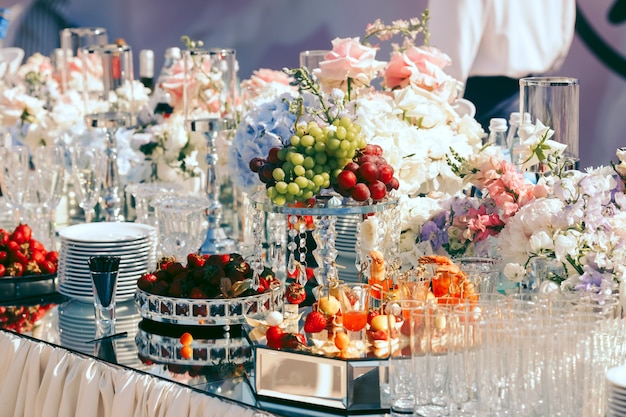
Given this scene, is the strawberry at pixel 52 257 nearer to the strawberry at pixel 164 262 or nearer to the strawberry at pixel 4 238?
the strawberry at pixel 4 238

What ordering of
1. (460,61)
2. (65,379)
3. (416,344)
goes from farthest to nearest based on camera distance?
1. (460,61)
2. (65,379)
3. (416,344)

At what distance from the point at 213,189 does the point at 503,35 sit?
1.87 meters

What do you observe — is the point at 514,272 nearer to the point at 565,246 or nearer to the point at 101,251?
the point at 565,246

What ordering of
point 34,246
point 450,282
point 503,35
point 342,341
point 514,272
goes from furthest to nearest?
point 503,35
point 34,246
point 514,272
point 450,282
point 342,341

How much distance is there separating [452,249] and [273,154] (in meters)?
0.47

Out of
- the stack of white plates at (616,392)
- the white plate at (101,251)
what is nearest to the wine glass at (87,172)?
the white plate at (101,251)

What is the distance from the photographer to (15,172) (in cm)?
307

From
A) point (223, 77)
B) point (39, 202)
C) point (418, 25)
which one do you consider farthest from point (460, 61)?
point (39, 202)

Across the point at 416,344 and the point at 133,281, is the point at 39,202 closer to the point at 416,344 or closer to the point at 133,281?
the point at 133,281

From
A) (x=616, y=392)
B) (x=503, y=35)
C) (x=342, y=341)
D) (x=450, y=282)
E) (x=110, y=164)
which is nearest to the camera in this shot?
(x=616, y=392)

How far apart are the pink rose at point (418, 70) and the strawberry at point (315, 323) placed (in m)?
1.09

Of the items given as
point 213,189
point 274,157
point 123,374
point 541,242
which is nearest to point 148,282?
point 123,374

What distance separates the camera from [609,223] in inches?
81.5

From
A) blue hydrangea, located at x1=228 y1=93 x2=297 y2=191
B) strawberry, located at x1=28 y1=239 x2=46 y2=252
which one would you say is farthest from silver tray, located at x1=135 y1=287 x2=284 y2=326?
strawberry, located at x1=28 y1=239 x2=46 y2=252
